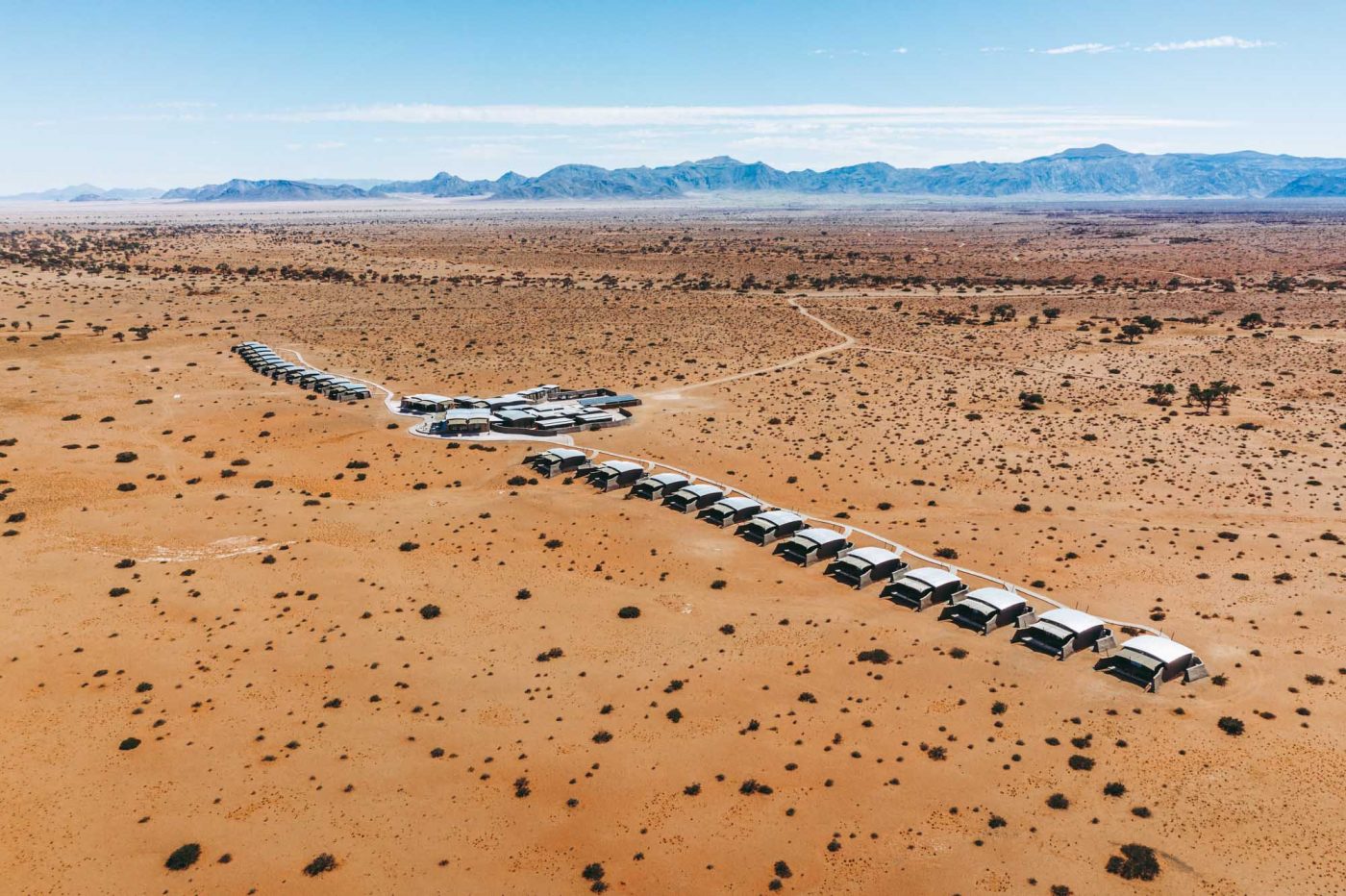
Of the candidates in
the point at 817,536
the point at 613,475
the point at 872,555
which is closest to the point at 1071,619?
the point at 872,555

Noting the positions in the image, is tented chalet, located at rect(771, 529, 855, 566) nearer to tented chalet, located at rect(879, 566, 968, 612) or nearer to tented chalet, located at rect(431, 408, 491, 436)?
tented chalet, located at rect(879, 566, 968, 612)

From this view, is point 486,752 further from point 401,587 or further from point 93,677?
point 93,677

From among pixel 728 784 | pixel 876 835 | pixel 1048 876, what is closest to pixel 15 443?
pixel 728 784

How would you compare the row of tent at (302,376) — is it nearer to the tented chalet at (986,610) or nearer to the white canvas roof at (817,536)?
the white canvas roof at (817,536)

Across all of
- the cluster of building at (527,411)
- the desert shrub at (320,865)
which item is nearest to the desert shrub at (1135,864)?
the desert shrub at (320,865)

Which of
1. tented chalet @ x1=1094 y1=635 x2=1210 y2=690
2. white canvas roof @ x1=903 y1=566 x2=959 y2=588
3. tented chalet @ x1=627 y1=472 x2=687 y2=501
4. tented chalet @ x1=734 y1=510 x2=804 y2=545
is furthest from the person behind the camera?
tented chalet @ x1=627 y1=472 x2=687 y2=501

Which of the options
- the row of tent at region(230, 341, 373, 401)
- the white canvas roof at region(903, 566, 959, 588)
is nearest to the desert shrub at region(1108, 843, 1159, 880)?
the white canvas roof at region(903, 566, 959, 588)
